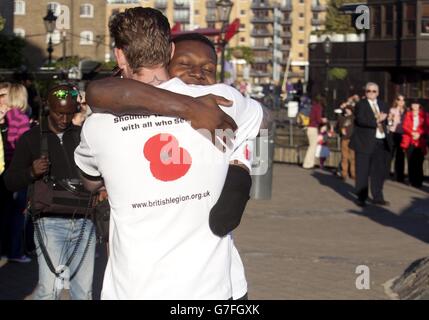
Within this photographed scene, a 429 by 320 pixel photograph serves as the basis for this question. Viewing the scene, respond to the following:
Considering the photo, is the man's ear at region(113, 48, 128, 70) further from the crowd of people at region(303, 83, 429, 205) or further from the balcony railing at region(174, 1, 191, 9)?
the balcony railing at region(174, 1, 191, 9)

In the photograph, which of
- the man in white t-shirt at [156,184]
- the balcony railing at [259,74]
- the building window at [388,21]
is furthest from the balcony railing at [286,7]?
the balcony railing at [259,74]

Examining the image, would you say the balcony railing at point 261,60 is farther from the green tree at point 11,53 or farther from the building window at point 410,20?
the green tree at point 11,53

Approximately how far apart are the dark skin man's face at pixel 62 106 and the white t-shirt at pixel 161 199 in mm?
2794

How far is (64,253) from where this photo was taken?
637 cm

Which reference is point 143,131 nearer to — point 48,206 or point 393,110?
point 48,206

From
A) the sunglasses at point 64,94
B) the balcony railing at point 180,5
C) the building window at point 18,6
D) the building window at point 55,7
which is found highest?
the balcony railing at point 180,5

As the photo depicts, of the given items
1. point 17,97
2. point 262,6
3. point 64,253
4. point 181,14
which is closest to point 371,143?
point 181,14

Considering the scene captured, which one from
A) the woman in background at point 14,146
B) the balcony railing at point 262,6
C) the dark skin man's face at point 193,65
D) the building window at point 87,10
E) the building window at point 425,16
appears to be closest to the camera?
the dark skin man's face at point 193,65

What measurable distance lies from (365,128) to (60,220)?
1015 centimetres

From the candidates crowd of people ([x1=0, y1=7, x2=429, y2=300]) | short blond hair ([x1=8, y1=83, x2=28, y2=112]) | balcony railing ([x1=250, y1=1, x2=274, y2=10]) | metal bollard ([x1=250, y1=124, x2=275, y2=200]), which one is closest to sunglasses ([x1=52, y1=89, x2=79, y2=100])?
metal bollard ([x1=250, y1=124, x2=275, y2=200])

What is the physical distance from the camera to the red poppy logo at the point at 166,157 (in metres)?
3.56

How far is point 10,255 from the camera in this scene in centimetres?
1086

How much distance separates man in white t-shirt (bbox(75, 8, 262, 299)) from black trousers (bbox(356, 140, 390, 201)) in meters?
12.6

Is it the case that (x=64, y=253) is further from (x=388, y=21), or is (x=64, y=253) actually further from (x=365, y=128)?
(x=388, y=21)
